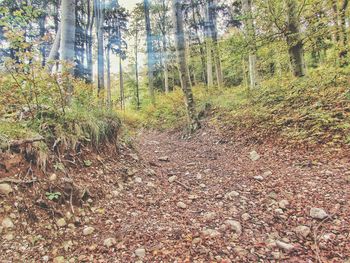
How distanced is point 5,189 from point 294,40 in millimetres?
7539

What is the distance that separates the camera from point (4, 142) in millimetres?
2555

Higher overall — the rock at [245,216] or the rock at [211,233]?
the rock at [245,216]

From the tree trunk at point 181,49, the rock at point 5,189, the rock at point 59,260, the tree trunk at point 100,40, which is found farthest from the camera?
the tree trunk at point 100,40

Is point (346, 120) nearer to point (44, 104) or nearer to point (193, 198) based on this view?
point (193, 198)

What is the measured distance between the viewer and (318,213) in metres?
2.61

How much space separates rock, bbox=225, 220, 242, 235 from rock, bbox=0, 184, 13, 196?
224 cm

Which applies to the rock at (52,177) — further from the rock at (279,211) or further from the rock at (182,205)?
the rock at (279,211)

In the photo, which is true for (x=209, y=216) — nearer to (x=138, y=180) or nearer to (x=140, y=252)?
(x=140, y=252)

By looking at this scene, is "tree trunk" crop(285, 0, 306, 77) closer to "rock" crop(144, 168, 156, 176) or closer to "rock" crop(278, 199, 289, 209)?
"rock" crop(278, 199, 289, 209)

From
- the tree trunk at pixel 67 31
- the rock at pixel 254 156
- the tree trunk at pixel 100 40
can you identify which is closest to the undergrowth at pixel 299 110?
the rock at pixel 254 156

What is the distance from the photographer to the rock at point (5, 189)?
2.25m

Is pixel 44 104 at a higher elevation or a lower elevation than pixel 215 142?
higher

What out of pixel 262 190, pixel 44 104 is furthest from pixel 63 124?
pixel 262 190

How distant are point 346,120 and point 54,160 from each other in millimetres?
5022
